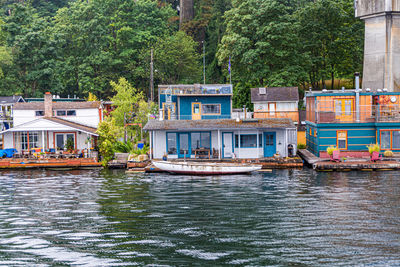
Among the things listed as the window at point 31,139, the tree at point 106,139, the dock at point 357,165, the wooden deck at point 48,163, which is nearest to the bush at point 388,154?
the dock at point 357,165

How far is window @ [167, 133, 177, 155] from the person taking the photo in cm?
4869

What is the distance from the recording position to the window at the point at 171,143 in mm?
48688

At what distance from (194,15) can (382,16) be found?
1579 inches

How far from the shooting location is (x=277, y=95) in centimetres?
5897

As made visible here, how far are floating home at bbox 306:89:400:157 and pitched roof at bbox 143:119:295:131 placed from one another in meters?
3.13

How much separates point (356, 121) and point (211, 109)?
1385 centimetres

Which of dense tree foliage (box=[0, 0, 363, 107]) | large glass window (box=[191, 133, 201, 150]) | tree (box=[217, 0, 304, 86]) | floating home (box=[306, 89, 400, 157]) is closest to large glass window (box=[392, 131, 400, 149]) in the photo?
floating home (box=[306, 89, 400, 157])

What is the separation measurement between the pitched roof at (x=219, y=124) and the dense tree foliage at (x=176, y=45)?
15.7 metres

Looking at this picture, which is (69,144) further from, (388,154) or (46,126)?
(388,154)

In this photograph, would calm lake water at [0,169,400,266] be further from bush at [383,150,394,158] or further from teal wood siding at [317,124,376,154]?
teal wood siding at [317,124,376,154]

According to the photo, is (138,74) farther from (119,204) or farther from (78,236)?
(78,236)

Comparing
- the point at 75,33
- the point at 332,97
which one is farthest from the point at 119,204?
the point at 75,33

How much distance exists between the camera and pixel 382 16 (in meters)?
52.7

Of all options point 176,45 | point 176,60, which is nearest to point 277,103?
point 176,60
